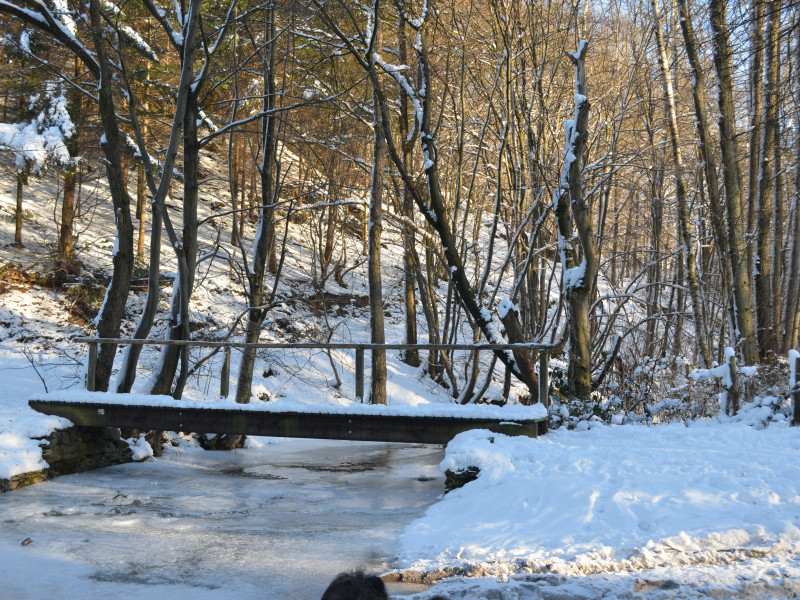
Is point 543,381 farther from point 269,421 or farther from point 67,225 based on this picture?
point 67,225

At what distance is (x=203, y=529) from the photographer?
6703 millimetres

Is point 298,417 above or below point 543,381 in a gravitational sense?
below

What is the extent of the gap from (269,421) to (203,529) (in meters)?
2.67

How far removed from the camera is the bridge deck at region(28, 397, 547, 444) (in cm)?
870

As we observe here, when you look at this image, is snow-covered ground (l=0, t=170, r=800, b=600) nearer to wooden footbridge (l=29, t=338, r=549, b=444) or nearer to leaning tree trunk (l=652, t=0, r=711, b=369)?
wooden footbridge (l=29, t=338, r=549, b=444)

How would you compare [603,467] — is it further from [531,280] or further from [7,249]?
[7,249]

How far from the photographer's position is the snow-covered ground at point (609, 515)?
15.8ft

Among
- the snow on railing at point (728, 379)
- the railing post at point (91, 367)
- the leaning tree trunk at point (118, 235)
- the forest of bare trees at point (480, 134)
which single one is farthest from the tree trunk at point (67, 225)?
the snow on railing at point (728, 379)

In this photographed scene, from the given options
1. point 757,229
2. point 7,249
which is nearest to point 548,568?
point 757,229

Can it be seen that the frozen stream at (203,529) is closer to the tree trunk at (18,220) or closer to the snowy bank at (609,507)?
the snowy bank at (609,507)

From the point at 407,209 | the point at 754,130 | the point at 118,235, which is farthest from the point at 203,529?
the point at 754,130

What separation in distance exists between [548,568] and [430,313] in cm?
1305

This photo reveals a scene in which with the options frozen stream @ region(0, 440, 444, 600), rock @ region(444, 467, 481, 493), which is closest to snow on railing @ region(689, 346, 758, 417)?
frozen stream @ region(0, 440, 444, 600)

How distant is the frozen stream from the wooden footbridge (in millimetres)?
743
